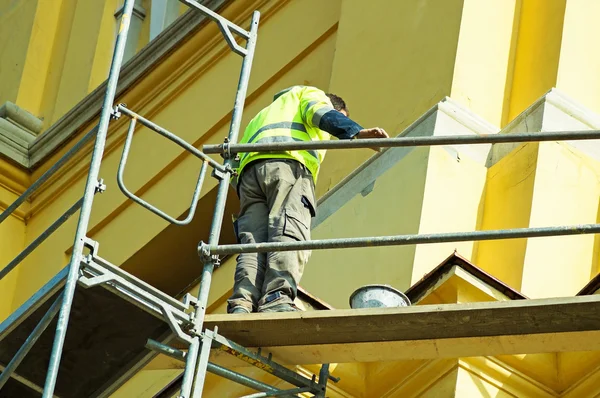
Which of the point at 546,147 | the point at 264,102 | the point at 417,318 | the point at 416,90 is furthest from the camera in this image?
the point at 264,102

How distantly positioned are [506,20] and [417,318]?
4009 mm

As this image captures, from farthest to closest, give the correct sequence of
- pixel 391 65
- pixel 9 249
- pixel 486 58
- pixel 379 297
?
pixel 9 249 → pixel 391 65 → pixel 486 58 → pixel 379 297

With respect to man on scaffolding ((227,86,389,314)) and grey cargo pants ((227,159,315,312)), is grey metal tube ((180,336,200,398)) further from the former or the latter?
grey cargo pants ((227,159,315,312))

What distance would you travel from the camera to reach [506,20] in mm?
11719

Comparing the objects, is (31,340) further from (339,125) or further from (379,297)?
(339,125)

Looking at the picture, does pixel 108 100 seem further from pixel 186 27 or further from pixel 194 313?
pixel 186 27

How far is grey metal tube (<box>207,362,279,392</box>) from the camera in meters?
8.54

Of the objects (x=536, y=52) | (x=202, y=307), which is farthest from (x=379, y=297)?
(x=536, y=52)

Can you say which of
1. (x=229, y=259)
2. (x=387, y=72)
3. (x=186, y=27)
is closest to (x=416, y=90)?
(x=387, y=72)

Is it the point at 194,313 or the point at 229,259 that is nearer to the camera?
the point at 194,313

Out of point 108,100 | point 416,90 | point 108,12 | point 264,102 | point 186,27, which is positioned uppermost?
point 108,12

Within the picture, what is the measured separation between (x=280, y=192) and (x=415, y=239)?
5.04ft

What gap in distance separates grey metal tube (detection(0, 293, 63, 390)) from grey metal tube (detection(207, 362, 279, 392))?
0.78 meters

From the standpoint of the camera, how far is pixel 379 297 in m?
9.01
